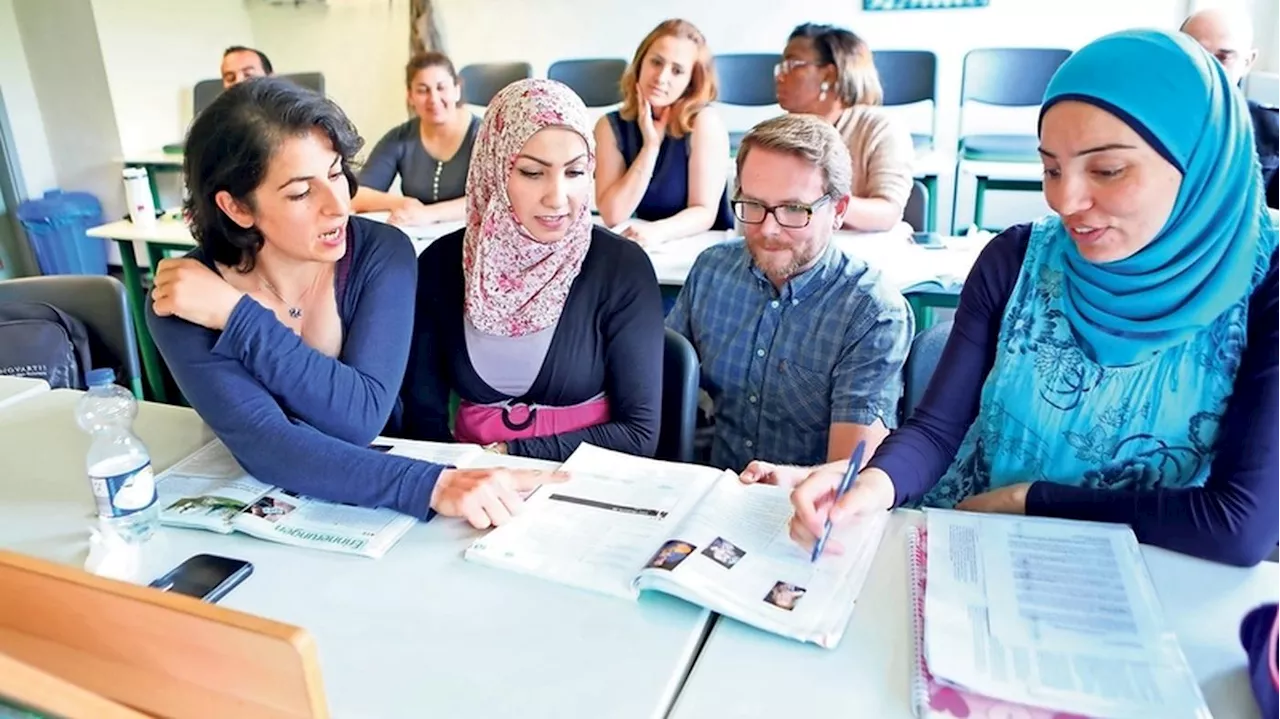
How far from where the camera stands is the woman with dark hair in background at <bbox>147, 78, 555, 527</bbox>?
1.21 metres

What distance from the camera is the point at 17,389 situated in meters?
1.69

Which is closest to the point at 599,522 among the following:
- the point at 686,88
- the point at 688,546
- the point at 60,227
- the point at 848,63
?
the point at 688,546

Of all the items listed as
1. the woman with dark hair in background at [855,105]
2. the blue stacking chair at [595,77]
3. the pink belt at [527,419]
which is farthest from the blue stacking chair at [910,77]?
the pink belt at [527,419]

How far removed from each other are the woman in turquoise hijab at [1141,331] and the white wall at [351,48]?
4755 mm

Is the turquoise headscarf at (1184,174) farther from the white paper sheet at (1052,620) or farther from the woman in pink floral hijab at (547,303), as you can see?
the woman in pink floral hijab at (547,303)

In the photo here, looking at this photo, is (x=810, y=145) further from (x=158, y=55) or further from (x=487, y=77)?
(x=158, y=55)

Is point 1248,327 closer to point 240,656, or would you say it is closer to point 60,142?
point 240,656

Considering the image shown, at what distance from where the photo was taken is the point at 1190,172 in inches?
42.7

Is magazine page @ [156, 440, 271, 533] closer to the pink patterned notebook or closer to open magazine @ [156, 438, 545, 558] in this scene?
open magazine @ [156, 438, 545, 558]

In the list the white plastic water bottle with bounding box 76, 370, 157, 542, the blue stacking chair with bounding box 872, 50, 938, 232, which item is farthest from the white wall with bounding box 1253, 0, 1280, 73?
the white plastic water bottle with bounding box 76, 370, 157, 542

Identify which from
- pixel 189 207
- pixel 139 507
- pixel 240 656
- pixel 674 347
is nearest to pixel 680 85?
pixel 674 347

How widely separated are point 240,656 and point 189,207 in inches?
37.2

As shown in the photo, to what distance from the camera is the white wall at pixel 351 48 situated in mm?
5262

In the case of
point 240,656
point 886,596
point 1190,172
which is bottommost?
point 886,596
